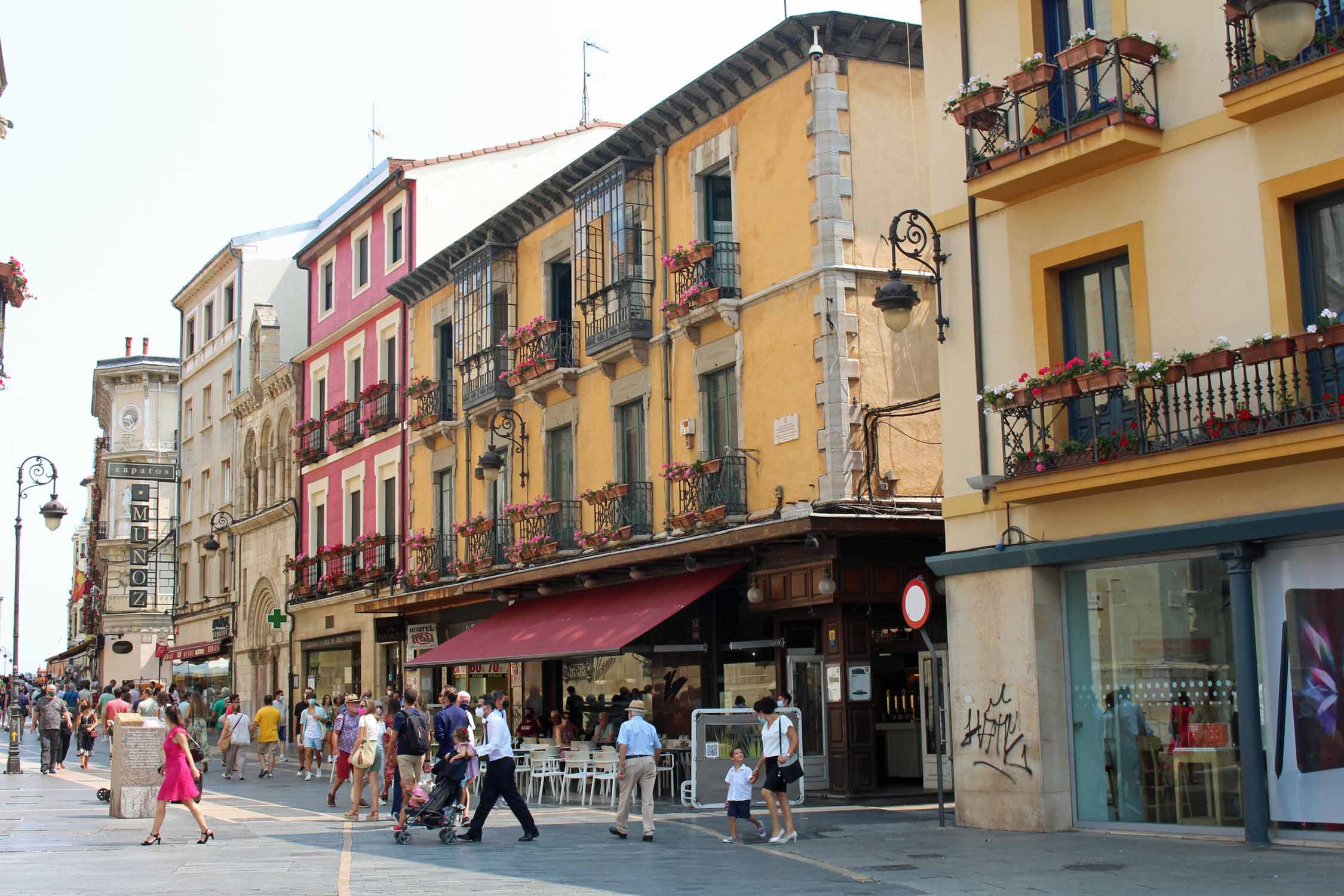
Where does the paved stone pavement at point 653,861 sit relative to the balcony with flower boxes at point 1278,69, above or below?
below

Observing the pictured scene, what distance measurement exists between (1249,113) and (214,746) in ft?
120

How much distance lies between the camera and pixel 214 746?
1687 inches

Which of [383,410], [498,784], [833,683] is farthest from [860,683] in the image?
[383,410]

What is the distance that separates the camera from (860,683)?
19.5 metres

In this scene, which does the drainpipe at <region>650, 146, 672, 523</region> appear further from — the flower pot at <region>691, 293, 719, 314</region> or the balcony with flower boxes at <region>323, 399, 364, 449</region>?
the balcony with flower boxes at <region>323, 399, 364, 449</region>

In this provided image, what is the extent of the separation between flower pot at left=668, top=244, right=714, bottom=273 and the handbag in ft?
26.6

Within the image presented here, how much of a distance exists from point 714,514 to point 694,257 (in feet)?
12.6

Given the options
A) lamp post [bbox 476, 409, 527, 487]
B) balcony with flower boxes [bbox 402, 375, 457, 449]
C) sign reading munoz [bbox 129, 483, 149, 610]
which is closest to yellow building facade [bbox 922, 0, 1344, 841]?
lamp post [bbox 476, 409, 527, 487]

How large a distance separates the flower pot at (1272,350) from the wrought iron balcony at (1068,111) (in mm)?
2685

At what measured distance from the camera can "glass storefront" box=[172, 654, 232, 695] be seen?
48.6 metres

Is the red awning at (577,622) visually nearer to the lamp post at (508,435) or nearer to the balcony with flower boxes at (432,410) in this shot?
the lamp post at (508,435)

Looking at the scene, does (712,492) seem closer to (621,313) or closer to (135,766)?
(621,313)

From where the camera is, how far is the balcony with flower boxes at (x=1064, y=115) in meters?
14.2

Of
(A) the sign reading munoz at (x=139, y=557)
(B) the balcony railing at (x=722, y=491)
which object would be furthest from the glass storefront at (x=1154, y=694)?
(A) the sign reading munoz at (x=139, y=557)
